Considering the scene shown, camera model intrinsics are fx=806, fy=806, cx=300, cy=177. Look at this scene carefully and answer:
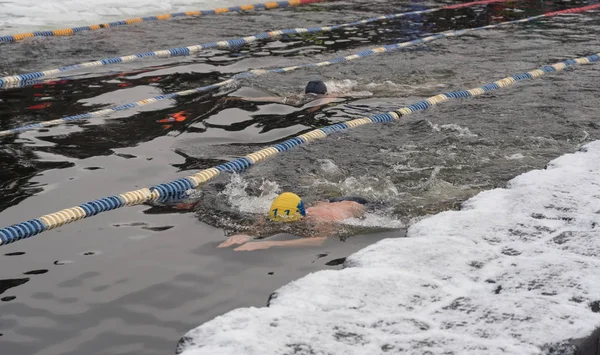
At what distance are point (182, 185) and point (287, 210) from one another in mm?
1032

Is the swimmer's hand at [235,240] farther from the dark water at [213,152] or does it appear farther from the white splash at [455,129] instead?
the white splash at [455,129]

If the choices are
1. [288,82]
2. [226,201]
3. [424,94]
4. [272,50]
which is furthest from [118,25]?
[226,201]

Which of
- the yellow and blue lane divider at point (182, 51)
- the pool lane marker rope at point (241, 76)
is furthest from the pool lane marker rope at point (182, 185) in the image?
the yellow and blue lane divider at point (182, 51)

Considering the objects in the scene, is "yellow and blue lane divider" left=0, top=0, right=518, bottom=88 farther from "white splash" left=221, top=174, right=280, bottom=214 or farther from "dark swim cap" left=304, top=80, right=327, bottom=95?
"white splash" left=221, top=174, right=280, bottom=214

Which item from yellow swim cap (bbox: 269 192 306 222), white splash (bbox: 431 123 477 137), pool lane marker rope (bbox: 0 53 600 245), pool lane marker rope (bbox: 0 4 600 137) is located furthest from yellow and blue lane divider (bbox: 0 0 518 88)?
yellow swim cap (bbox: 269 192 306 222)

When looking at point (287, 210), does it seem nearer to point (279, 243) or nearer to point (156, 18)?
point (279, 243)

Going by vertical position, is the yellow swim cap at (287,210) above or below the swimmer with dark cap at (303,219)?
above

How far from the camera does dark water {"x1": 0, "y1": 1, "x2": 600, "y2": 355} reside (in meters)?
4.11

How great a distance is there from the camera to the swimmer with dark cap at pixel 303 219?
4945 millimetres

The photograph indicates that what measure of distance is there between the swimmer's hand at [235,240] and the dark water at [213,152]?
0.07 metres

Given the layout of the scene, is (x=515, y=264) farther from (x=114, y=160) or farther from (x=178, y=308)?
(x=114, y=160)

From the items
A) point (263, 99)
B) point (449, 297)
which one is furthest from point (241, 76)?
point (449, 297)

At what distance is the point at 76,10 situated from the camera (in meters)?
14.4

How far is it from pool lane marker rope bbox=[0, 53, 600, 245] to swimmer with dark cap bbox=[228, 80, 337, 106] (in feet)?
3.06
